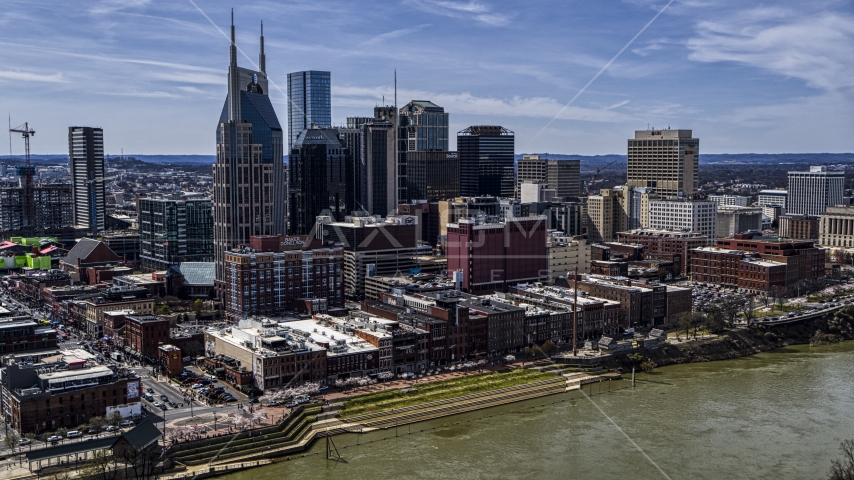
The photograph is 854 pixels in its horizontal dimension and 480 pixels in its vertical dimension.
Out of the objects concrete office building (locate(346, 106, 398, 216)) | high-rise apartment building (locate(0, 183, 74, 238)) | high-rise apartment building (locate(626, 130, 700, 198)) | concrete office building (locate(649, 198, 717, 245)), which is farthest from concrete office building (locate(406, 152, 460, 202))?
high-rise apartment building (locate(0, 183, 74, 238))

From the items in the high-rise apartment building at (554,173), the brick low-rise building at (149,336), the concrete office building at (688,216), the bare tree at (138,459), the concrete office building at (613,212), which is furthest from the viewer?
the high-rise apartment building at (554,173)

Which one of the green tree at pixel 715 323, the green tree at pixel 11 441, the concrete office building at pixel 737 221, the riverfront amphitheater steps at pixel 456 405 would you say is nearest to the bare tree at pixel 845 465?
the riverfront amphitheater steps at pixel 456 405

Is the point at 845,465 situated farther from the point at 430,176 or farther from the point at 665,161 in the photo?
the point at 430,176

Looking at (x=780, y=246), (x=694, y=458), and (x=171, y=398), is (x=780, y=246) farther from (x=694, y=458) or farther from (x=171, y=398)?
(x=171, y=398)

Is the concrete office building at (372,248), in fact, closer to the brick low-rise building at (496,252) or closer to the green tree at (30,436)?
the brick low-rise building at (496,252)

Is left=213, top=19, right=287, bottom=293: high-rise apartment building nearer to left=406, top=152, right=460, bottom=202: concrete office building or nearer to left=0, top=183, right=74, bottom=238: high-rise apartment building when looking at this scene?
left=0, top=183, right=74, bottom=238: high-rise apartment building

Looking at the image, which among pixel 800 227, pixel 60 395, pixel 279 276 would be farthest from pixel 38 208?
pixel 800 227

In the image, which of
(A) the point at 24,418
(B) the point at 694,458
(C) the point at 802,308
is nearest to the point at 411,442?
(B) the point at 694,458
